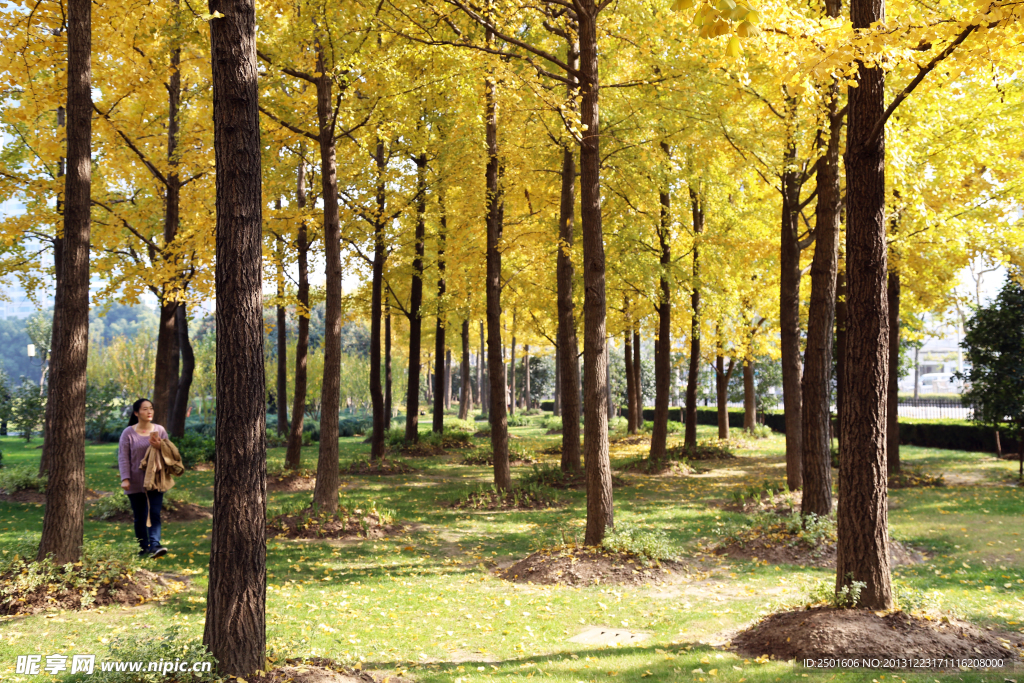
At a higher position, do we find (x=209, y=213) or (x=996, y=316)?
(x=209, y=213)

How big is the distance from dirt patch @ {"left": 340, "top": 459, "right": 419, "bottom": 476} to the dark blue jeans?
328 inches

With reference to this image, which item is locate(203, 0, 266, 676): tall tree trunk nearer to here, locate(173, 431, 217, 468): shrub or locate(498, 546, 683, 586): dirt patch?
locate(498, 546, 683, 586): dirt patch

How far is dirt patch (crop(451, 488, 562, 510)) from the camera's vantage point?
11781 millimetres

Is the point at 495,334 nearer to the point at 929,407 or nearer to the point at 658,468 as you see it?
the point at 658,468

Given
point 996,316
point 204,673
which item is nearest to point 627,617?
point 204,673

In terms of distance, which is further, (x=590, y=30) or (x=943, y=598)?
(x=590, y=30)

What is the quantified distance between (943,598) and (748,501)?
579cm

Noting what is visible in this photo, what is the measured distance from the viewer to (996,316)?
13891 millimetres

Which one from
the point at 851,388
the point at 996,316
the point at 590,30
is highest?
the point at 590,30

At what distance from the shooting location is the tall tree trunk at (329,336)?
9.80 meters

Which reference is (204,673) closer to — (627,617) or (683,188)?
(627,617)

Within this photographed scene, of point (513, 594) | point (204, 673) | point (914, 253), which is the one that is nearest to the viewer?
point (204, 673)

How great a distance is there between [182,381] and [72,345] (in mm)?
14352

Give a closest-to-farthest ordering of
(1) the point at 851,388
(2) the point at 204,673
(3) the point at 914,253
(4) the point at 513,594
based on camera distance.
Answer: (2) the point at 204,673, (1) the point at 851,388, (4) the point at 513,594, (3) the point at 914,253
